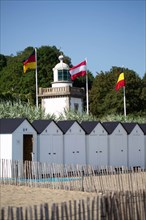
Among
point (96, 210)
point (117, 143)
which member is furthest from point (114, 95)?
point (96, 210)

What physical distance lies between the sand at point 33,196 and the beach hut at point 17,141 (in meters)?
5.61

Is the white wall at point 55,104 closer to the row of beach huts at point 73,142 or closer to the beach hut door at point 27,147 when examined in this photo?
the row of beach huts at point 73,142

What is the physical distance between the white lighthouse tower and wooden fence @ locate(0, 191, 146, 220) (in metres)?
36.8

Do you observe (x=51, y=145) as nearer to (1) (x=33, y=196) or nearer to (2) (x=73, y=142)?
(2) (x=73, y=142)

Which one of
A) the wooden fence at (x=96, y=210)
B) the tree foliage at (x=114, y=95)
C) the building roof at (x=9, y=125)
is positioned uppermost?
the tree foliage at (x=114, y=95)

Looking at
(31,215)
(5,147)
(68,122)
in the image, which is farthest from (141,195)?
(68,122)

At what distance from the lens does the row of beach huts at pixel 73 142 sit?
96.9 feet

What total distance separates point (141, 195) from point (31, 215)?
471cm

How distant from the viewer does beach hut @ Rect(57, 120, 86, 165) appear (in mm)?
33000

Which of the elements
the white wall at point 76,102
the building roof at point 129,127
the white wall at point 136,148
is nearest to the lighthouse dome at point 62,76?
the white wall at point 76,102

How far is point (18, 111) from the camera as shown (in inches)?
1708

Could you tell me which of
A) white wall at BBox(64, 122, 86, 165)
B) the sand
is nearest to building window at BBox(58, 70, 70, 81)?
white wall at BBox(64, 122, 86, 165)

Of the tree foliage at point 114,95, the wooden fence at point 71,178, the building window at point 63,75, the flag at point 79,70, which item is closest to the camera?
the wooden fence at point 71,178

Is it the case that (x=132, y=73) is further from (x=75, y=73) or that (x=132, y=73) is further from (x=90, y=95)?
(x=75, y=73)
